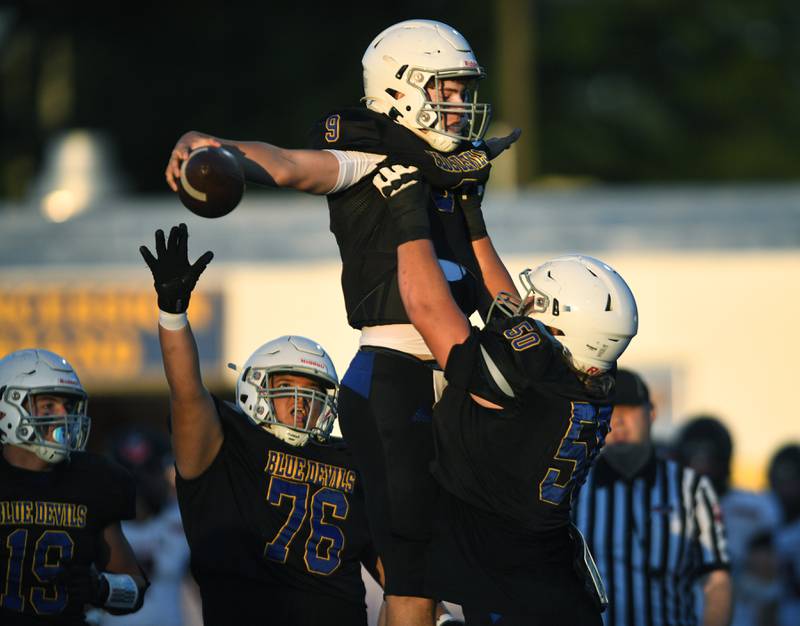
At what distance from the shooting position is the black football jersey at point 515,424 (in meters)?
4.48

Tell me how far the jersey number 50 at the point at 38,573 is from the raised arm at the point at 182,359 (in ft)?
1.70

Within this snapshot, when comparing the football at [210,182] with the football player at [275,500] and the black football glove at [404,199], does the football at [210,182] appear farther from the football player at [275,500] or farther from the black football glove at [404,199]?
the football player at [275,500]

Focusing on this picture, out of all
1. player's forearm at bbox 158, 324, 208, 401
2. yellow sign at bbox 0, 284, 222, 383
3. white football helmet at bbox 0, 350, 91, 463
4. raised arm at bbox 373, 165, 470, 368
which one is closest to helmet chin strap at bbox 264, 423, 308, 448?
player's forearm at bbox 158, 324, 208, 401

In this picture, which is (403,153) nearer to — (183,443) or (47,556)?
(183,443)

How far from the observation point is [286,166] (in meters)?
4.24

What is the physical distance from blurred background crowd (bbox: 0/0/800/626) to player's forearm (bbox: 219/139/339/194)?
4.36 m

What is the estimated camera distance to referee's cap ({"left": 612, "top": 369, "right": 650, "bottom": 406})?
6.50m

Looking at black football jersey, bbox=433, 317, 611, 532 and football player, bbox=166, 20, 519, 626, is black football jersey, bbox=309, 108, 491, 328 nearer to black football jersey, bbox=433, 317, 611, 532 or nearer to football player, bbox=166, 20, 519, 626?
football player, bbox=166, 20, 519, 626

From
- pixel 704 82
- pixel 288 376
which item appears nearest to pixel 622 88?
pixel 704 82

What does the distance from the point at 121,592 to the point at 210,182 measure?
6.82ft

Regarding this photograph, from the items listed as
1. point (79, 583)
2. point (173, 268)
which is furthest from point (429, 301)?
point (79, 583)

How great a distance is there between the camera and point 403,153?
4555 mm

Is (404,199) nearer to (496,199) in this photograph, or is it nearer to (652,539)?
(652,539)

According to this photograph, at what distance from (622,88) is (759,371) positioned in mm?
14255
